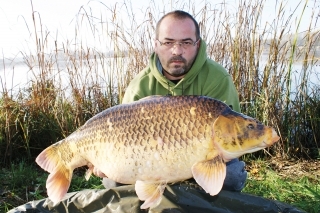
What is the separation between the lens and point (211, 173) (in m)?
1.52

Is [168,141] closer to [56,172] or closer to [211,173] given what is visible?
[211,173]

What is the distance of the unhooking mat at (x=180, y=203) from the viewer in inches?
73.5

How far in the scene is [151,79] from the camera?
2.38 metres

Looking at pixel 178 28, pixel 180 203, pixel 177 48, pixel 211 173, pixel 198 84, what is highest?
pixel 178 28

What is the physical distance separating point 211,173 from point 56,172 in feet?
2.27

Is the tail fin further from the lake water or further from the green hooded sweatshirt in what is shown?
the lake water

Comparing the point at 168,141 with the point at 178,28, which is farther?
the point at 178,28

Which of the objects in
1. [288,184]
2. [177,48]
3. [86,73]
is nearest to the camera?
[177,48]

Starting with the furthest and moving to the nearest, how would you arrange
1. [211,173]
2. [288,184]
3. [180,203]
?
[288,184], [180,203], [211,173]

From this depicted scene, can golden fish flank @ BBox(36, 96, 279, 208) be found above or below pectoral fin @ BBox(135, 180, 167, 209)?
above

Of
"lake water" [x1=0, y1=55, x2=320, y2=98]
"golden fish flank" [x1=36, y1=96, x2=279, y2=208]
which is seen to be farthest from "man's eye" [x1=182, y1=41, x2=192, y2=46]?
"lake water" [x1=0, y1=55, x2=320, y2=98]

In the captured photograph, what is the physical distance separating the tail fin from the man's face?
0.80 metres

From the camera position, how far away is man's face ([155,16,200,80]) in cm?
222

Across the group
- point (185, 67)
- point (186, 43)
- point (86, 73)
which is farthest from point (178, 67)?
point (86, 73)
